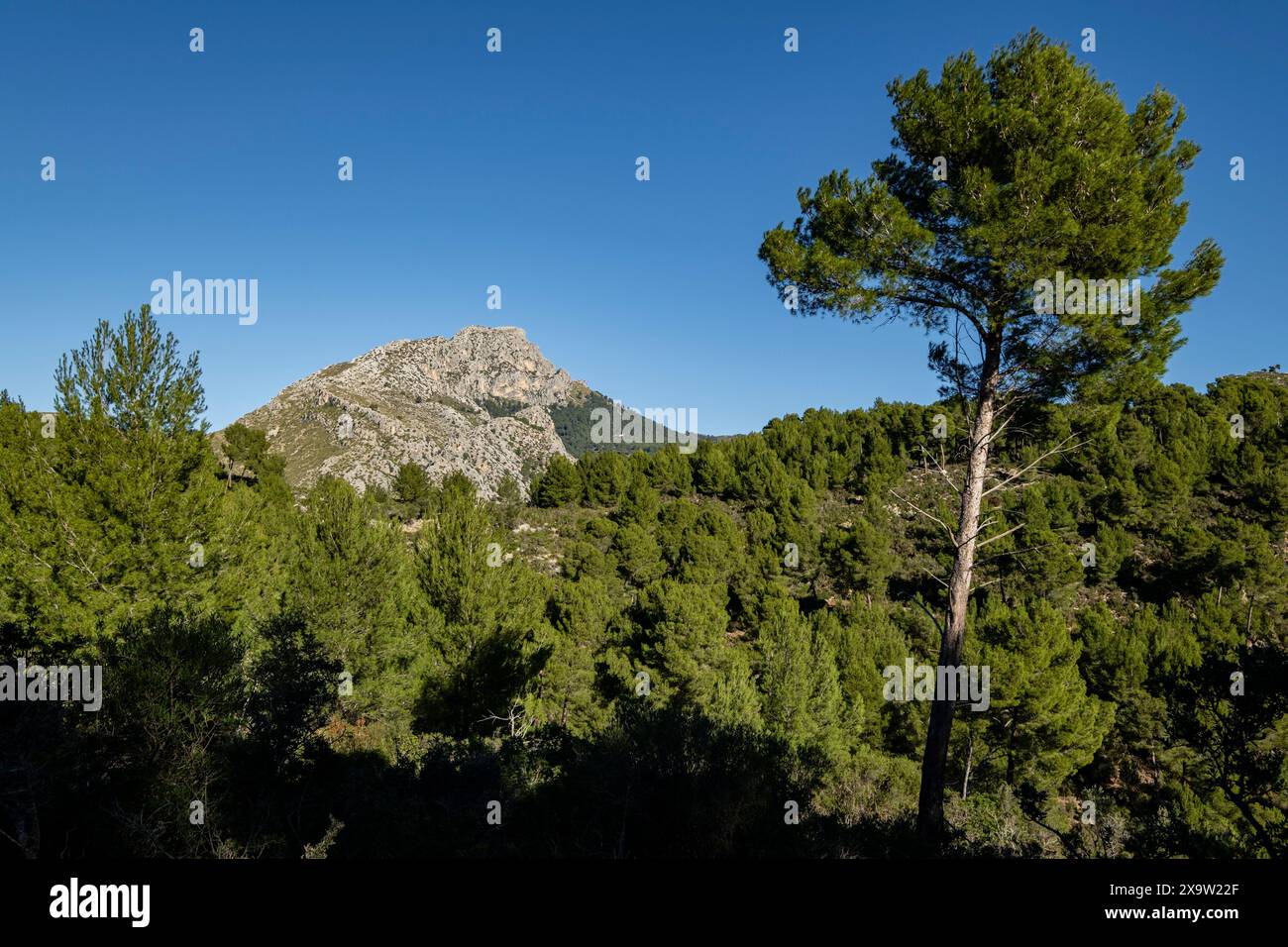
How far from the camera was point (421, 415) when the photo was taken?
378ft

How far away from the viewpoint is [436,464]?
93.6m

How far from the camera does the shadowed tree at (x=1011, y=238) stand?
21.9 feet

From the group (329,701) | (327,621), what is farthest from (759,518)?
(329,701)

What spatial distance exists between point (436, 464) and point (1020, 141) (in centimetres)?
9505

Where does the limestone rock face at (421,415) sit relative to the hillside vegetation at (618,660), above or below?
above
